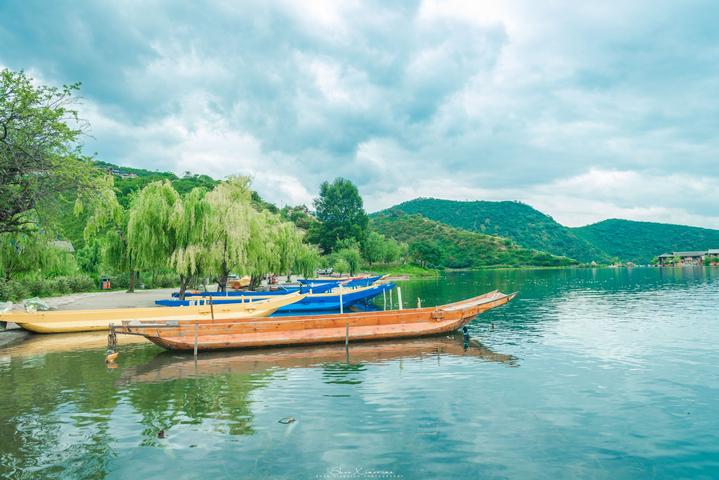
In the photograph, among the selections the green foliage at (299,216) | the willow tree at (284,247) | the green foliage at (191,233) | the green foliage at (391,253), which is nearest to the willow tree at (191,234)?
the green foliage at (191,233)

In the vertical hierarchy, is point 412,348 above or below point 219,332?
below

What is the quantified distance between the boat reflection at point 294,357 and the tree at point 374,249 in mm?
83608

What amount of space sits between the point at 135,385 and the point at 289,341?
6750 millimetres

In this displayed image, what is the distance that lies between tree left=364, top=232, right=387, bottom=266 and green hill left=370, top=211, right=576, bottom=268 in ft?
54.7

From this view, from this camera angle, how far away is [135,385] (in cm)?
1329

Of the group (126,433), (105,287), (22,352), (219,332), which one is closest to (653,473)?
(126,433)

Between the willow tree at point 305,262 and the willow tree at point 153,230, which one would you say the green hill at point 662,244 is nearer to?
the willow tree at point 305,262

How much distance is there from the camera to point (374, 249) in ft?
344

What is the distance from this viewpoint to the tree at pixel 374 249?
104 metres

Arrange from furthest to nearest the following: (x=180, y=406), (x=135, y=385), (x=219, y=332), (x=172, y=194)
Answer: (x=172, y=194) → (x=219, y=332) → (x=135, y=385) → (x=180, y=406)

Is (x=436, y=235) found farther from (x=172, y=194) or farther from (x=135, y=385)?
(x=135, y=385)

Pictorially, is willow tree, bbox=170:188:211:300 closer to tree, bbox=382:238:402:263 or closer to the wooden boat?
the wooden boat

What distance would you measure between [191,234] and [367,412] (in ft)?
69.7

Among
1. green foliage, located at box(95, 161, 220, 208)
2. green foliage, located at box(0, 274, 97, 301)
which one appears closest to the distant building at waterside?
green foliage, located at box(95, 161, 220, 208)
